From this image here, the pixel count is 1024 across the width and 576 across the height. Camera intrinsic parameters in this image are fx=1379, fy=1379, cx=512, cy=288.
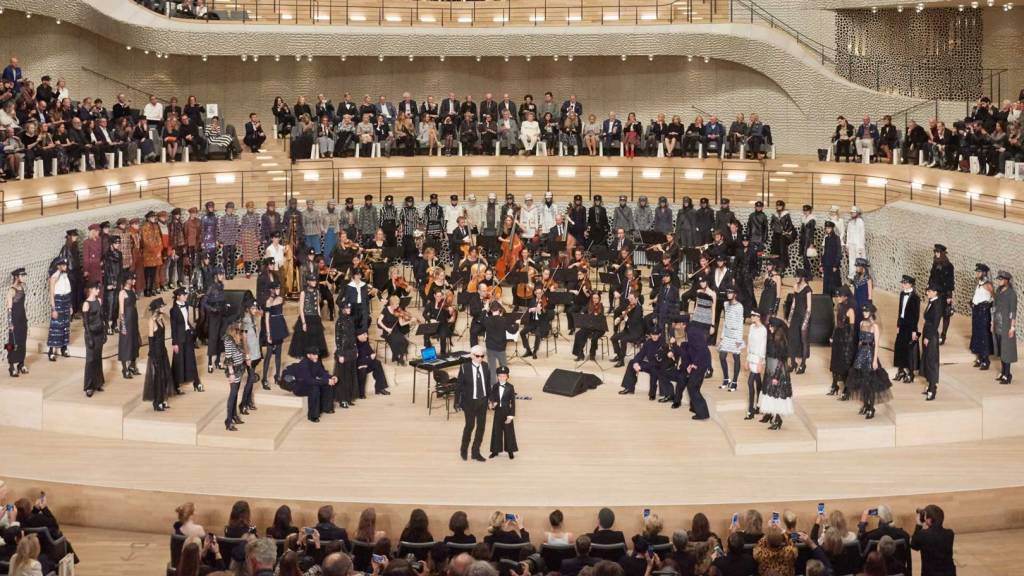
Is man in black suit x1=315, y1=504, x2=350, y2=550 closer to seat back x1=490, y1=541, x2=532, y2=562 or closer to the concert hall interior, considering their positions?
the concert hall interior

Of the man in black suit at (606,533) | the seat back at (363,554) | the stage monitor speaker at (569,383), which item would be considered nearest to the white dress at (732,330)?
the stage monitor speaker at (569,383)

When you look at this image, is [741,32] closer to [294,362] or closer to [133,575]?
[294,362]

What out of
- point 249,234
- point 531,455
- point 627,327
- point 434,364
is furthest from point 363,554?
point 249,234

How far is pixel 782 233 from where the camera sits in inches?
958

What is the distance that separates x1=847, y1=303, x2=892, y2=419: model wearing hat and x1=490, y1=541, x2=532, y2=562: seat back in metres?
6.43

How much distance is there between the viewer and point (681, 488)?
15391 mm

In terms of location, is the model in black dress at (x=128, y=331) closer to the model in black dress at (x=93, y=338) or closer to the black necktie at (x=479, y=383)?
the model in black dress at (x=93, y=338)

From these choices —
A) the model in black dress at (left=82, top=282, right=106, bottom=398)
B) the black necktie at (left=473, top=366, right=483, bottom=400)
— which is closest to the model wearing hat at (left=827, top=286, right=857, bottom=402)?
the black necktie at (left=473, top=366, right=483, bottom=400)

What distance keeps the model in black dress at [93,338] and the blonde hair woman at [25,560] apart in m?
6.77

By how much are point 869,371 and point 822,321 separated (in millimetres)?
3454

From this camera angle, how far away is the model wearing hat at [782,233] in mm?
24269

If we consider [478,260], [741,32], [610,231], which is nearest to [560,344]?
[478,260]

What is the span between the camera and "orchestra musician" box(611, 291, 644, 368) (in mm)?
19750

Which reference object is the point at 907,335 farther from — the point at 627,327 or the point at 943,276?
the point at 627,327
